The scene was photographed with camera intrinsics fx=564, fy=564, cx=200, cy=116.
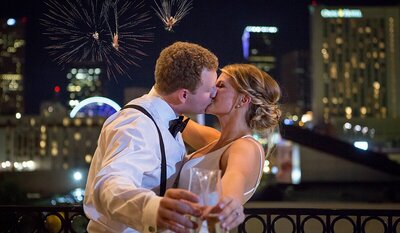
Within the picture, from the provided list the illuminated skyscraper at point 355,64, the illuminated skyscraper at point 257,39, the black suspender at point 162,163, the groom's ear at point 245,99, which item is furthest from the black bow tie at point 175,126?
the illuminated skyscraper at point 355,64

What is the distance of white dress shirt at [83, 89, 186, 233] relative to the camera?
2.05 metres

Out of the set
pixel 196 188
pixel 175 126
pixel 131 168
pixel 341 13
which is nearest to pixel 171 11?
pixel 175 126

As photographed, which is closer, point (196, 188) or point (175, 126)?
point (196, 188)

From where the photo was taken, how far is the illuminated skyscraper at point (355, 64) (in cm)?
9494

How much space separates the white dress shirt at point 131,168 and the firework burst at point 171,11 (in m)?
1.06

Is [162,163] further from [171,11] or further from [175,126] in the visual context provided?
[171,11]

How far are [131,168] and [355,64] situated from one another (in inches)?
3937

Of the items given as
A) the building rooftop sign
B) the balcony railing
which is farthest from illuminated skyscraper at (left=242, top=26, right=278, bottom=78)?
the building rooftop sign

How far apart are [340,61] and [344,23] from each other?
712 cm

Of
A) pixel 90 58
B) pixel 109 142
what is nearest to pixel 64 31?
pixel 90 58

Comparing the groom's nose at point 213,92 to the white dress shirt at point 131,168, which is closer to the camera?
the white dress shirt at point 131,168

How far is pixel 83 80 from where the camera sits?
5.11 meters

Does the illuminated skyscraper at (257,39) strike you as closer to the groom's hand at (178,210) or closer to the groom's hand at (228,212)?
the groom's hand at (228,212)

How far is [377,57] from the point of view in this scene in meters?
98.2
